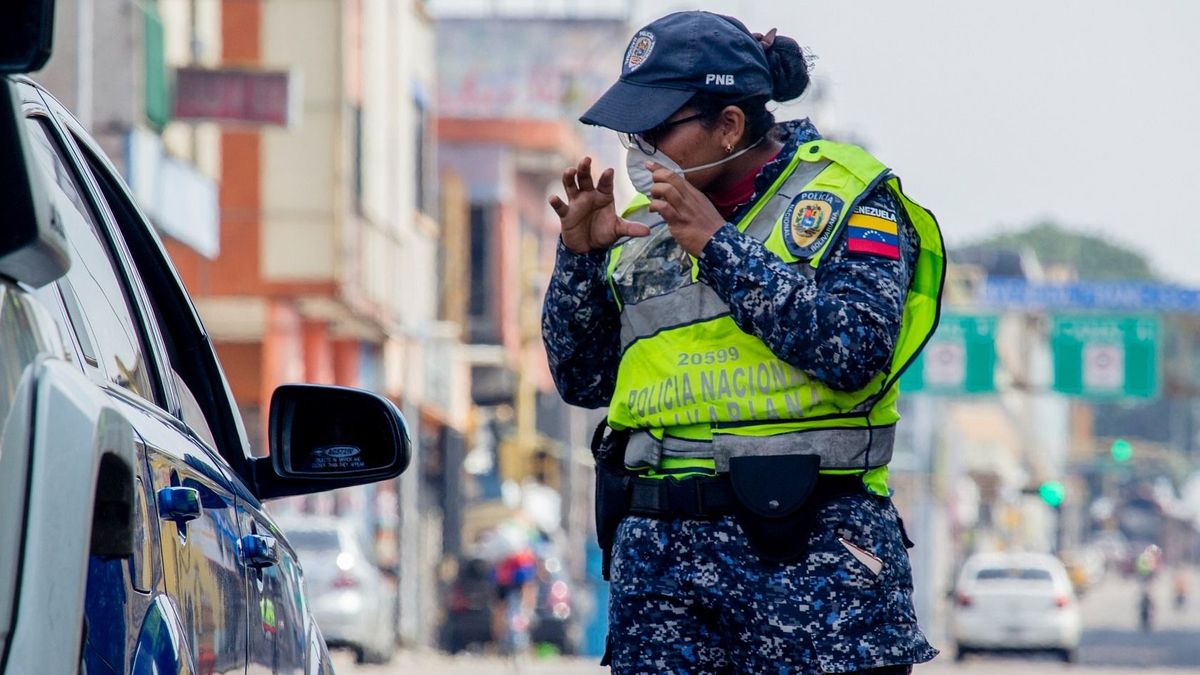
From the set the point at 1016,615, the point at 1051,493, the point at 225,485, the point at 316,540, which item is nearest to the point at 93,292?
the point at 225,485

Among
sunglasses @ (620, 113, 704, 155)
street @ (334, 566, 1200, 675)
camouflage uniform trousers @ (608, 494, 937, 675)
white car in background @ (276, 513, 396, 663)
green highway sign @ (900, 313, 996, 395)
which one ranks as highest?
sunglasses @ (620, 113, 704, 155)

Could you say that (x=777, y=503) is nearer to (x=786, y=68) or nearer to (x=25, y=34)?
(x=786, y=68)

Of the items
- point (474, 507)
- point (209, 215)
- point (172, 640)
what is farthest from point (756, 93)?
point (474, 507)

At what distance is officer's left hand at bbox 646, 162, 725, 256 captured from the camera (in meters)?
3.73

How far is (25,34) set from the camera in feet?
6.32

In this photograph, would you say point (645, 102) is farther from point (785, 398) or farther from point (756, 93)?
point (785, 398)

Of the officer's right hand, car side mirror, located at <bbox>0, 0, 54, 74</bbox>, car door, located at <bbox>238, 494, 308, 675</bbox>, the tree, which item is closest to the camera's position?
car side mirror, located at <bbox>0, 0, 54, 74</bbox>

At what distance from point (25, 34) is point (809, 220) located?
202cm

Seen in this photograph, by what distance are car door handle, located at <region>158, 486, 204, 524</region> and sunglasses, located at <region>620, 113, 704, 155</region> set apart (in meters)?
1.27

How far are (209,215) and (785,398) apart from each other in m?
17.6

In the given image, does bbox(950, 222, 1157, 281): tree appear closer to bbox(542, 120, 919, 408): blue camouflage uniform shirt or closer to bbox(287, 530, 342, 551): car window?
bbox(287, 530, 342, 551): car window

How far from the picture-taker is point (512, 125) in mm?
38375

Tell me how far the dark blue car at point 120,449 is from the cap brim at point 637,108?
57cm

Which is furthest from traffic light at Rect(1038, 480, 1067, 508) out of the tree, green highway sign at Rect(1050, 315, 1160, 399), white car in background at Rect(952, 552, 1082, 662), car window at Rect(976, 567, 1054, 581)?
A: the tree
